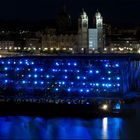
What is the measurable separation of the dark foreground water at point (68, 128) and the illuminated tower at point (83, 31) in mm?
22764

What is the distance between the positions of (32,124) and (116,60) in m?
4.30

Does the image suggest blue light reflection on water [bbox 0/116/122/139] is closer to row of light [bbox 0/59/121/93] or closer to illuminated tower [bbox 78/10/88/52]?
row of light [bbox 0/59/121/93]

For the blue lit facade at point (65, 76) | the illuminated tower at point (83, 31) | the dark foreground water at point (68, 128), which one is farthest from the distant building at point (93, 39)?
the dark foreground water at point (68, 128)

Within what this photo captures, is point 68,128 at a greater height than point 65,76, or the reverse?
point 65,76

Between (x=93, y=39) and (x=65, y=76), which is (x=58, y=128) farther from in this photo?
(x=93, y=39)

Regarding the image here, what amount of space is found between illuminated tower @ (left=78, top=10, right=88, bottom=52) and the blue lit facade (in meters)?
19.4

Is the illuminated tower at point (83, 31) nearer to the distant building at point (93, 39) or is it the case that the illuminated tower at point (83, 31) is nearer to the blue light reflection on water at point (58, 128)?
the distant building at point (93, 39)

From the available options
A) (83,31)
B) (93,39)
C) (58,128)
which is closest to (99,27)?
(83,31)

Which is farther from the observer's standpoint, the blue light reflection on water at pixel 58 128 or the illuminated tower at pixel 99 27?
the illuminated tower at pixel 99 27

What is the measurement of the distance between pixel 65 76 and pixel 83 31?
2186cm

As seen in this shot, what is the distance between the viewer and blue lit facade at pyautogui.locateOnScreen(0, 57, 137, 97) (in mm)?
18641

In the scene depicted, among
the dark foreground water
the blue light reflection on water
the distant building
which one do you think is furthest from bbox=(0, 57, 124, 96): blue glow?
the distant building

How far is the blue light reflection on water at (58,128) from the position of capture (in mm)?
14383

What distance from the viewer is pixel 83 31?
4084 centimetres
